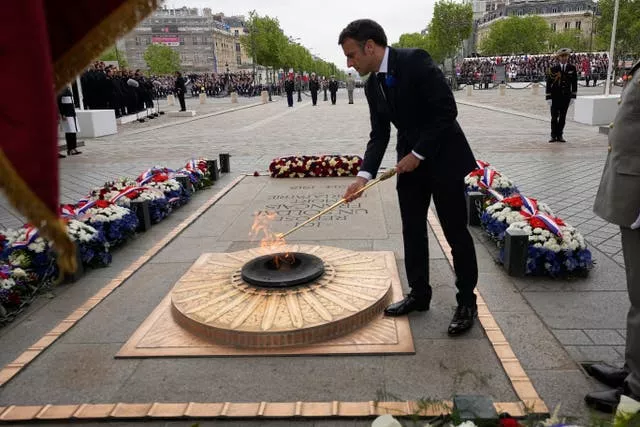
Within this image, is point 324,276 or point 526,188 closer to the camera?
point 324,276

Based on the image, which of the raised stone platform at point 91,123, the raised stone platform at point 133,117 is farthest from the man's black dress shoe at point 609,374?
the raised stone platform at point 133,117

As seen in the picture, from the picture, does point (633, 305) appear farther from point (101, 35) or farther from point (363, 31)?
point (101, 35)

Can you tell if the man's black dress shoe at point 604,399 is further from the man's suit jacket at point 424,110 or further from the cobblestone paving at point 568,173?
the cobblestone paving at point 568,173

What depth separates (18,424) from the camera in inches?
101

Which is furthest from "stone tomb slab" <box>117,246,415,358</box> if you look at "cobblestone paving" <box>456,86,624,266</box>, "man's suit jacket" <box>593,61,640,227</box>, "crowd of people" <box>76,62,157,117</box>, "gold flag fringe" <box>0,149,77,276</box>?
"crowd of people" <box>76,62,157,117</box>

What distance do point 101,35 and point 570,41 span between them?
3524 inches

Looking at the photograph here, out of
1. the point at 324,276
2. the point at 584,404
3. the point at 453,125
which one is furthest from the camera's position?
the point at 324,276

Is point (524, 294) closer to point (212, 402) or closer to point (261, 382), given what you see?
point (261, 382)

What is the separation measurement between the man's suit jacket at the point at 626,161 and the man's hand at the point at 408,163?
3.34 feet

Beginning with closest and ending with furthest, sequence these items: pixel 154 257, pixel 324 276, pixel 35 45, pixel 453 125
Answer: pixel 35 45
pixel 453 125
pixel 324 276
pixel 154 257

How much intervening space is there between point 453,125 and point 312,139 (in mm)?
11471

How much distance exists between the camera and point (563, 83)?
1116 cm

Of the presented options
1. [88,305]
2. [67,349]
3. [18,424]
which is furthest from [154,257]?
[18,424]

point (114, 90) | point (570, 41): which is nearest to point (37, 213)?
point (114, 90)
